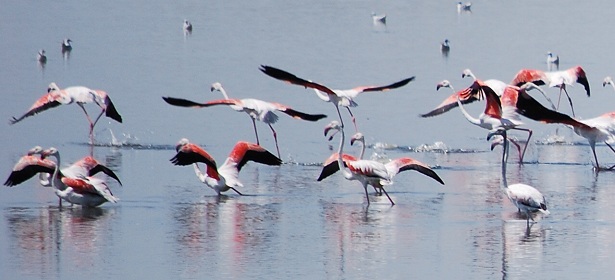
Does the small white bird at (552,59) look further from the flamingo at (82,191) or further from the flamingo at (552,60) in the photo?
the flamingo at (82,191)

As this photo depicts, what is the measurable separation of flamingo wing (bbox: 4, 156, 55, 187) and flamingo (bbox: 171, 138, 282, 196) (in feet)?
3.88

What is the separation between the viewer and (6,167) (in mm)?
15883

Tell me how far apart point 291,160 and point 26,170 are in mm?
4125

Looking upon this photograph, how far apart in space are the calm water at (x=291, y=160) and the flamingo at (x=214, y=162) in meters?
0.17

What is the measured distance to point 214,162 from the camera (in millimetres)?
14133

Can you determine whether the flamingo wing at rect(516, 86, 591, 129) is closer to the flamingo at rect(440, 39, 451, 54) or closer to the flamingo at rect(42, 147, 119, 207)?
the flamingo at rect(42, 147, 119, 207)

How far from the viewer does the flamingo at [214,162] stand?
14133 mm

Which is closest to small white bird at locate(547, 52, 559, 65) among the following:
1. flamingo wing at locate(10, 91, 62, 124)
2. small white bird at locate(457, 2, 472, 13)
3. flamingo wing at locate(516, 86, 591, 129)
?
flamingo wing at locate(10, 91, 62, 124)

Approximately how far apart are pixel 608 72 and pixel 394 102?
640 cm

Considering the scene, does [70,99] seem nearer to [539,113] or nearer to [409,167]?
[409,167]

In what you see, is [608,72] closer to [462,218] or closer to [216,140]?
→ [216,140]

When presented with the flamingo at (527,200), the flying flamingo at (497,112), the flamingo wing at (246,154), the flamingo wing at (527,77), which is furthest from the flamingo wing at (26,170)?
the flamingo wing at (527,77)

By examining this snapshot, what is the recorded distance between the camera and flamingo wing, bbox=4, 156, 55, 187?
44.7ft

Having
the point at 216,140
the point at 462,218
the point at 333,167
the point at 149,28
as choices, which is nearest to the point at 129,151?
the point at 216,140
